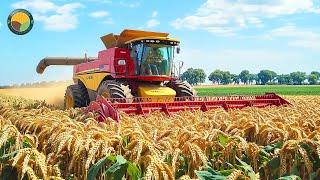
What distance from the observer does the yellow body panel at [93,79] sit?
51.0 ft

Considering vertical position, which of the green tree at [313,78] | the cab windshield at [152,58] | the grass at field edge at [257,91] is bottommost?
the grass at field edge at [257,91]

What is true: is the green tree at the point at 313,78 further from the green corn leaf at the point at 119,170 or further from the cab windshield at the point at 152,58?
the green corn leaf at the point at 119,170

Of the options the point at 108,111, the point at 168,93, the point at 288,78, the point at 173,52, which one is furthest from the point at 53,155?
the point at 288,78

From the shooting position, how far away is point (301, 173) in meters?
3.62

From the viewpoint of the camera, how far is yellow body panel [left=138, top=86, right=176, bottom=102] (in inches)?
519

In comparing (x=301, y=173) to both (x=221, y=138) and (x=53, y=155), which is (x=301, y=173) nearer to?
(x=221, y=138)

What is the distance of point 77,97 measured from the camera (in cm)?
1666

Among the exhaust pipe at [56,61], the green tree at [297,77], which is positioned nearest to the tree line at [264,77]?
the green tree at [297,77]

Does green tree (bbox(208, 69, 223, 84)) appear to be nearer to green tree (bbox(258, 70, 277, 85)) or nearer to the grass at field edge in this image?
green tree (bbox(258, 70, 277, 85))

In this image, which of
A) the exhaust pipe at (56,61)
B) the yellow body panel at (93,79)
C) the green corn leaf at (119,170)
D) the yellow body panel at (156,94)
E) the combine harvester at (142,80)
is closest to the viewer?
the green corn leaf at (119,170)

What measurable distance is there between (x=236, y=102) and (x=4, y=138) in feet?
27.5

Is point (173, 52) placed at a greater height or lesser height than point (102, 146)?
greater

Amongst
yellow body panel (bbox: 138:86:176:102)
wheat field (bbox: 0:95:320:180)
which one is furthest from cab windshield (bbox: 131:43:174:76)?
wheat field (bbox: 0:95:320:180)

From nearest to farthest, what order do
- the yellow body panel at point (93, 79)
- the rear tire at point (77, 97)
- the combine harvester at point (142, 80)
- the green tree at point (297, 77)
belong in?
the combine harvester at point (142, 80) < the yellow body panel at point (93, 79) < the rear tire at point (77, 97) < the green tree at point (297, 77)
